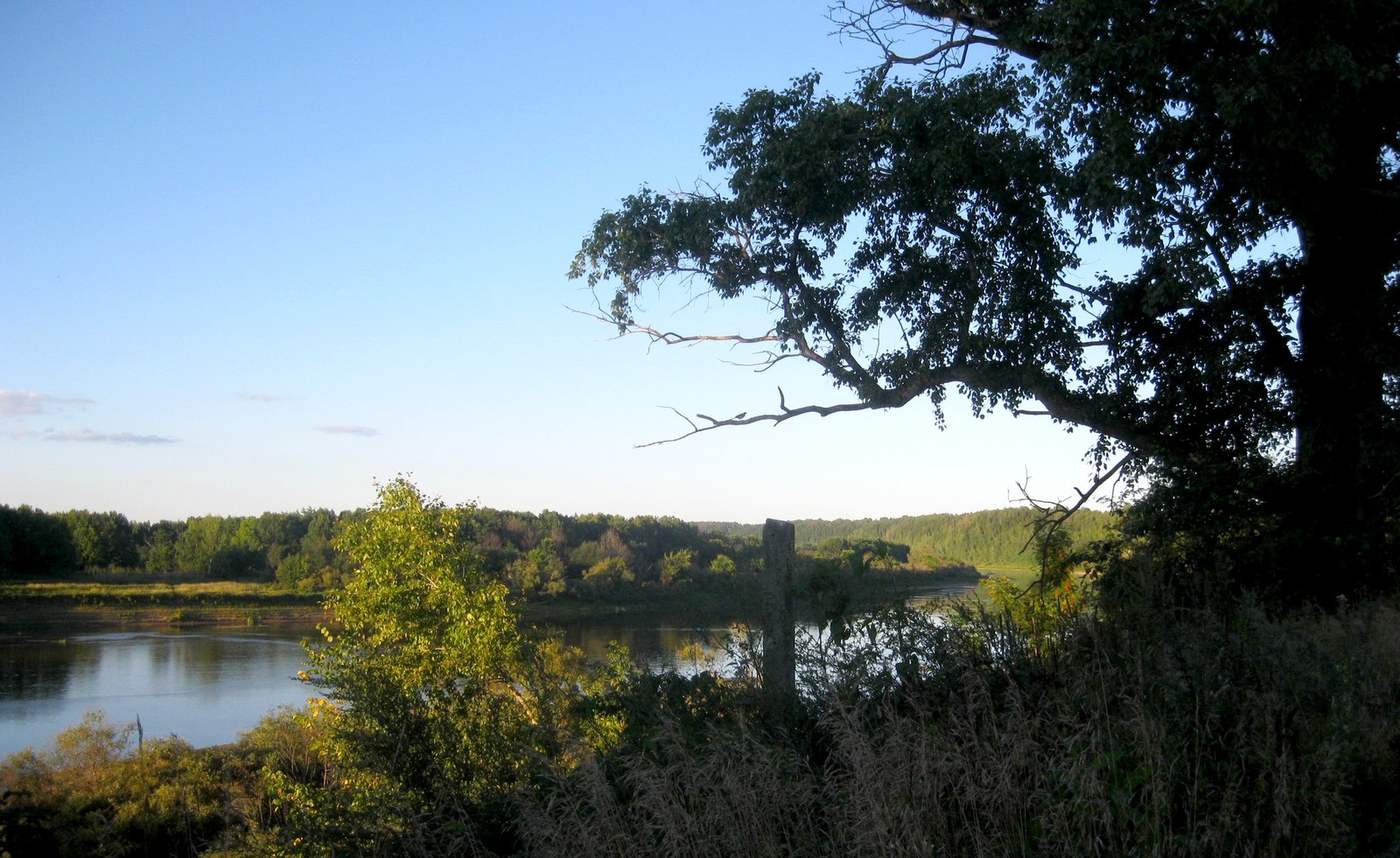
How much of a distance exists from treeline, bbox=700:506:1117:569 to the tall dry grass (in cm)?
238

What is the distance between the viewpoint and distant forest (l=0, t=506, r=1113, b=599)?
1126 centimetres

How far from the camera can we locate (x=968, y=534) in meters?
16.3

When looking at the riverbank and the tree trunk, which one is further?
the riverbank

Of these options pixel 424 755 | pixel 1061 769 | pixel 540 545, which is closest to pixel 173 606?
pixel 540 545

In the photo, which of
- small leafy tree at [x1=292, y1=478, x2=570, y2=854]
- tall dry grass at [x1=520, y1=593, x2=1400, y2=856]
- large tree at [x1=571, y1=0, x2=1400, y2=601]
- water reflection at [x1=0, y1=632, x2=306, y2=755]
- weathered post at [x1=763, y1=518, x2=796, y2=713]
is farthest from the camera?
water reflection at [x1=0, y1=632, x2=306, y2=755]

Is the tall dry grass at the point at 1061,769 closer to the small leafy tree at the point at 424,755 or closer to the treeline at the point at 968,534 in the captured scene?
the small leafy tree at the point at 424,755

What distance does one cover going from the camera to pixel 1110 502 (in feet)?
31.5

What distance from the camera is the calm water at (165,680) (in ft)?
93.7

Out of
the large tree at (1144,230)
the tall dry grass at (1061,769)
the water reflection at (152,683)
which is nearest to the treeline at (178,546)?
the water reflection at (152,683)

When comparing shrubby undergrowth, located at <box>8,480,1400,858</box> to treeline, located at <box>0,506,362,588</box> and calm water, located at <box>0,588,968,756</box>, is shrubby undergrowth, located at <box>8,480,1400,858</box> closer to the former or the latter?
calm water, located at <box>0,588,968,756</box>

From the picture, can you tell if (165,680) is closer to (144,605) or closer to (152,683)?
(152,683)

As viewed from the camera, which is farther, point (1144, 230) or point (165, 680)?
point (165, 680)

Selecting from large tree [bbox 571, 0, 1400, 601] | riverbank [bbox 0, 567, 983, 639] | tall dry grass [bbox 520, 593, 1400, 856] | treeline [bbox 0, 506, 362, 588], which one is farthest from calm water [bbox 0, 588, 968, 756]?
tall dry grass [bbox 520, 593, 1400, 856]

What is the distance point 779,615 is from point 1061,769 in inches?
92.3
